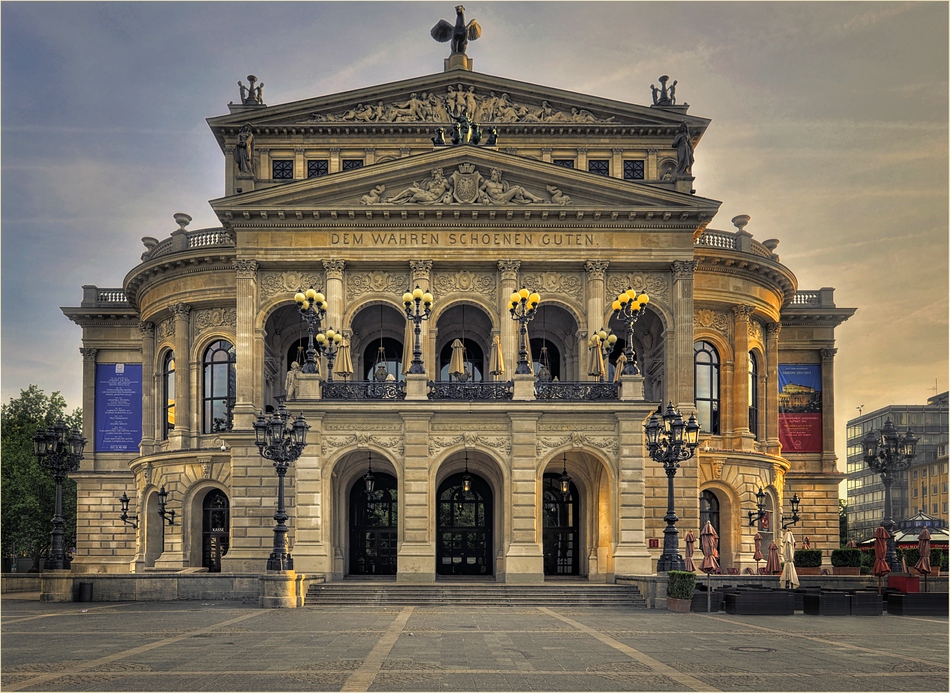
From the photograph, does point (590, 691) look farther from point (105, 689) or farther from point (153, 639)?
point (153, 639)

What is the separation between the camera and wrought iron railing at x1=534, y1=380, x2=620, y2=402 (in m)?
42.2

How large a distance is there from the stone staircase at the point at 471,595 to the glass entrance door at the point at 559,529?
10.2m

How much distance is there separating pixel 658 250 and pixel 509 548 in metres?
15.7

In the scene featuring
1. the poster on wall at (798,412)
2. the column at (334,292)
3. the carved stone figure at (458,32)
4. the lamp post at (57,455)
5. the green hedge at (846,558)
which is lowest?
the green hedge at (846,558)

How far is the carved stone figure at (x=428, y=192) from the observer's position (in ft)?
160

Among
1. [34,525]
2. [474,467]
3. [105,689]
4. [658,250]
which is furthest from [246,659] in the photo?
[34,525]

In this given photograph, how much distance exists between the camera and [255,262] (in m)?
48.8

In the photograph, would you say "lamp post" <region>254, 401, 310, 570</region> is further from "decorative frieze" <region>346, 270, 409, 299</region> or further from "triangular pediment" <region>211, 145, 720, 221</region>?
"triangular pediment" <region>211, 145, 720, 221</region>

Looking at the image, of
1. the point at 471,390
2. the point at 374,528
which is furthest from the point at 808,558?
the point at 374,528

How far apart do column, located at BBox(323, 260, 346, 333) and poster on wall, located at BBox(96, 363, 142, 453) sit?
16395 millimetres

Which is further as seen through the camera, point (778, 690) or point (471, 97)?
point (471, 97)

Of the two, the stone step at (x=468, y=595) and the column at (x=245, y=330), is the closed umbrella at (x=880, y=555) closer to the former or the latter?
the stone step at (x=468, y=595)

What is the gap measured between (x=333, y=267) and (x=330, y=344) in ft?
13.0

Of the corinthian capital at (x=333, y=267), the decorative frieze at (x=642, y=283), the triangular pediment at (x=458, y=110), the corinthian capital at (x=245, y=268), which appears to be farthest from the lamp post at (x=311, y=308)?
the triangular pediment at (x=458, y=110)
